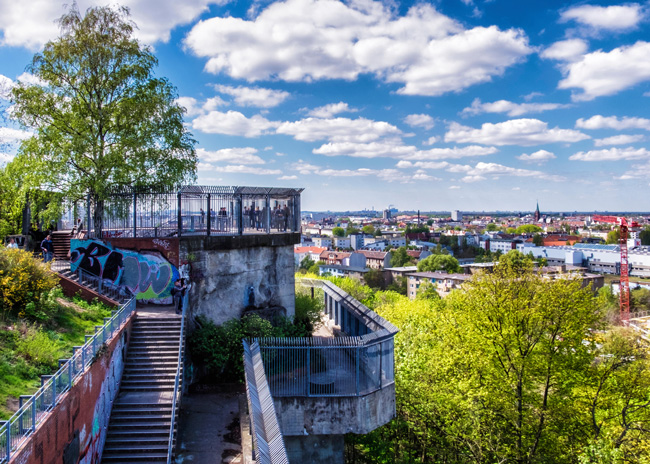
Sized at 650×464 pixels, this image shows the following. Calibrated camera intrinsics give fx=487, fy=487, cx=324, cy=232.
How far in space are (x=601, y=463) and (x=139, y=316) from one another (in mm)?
17228

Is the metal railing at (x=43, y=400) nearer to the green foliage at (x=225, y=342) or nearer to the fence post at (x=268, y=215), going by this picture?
the green foliage at (x=225, y=342)

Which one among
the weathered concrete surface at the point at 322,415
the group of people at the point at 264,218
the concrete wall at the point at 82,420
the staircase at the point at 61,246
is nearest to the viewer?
the concrete wall at the point at 82,420

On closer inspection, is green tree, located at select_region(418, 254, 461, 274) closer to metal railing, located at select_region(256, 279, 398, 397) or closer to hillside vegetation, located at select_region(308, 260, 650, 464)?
hillside vegetation, located at select_region(308, 260, 650, 464)

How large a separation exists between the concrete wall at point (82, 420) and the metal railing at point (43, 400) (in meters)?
0.14

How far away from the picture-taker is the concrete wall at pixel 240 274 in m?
21.3

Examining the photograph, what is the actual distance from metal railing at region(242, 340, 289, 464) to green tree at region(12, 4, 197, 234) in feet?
38.9

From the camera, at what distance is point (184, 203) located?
72.6ft

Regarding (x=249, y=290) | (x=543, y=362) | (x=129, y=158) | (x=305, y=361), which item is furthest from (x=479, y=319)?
(x=129, y=158)

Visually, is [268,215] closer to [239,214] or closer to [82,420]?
[239,214]

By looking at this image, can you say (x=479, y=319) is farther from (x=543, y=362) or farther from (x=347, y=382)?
(x=347, y=382)

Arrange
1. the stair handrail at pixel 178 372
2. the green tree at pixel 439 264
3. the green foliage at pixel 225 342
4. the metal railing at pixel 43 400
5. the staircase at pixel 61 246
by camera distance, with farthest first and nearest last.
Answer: the green tree at pixel 439 264 < the staircase at pixel 61 246 < the green foliage at pixel 225 342 < the stair handrail at pixel 178 372 < the metal railing at pixel 43 400

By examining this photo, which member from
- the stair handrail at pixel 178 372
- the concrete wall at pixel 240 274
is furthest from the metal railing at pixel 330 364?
the concrete wall at pixel 240 274

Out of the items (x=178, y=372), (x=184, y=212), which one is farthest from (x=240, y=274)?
(x=178, y=372)

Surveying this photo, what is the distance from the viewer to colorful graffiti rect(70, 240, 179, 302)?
845 inches
